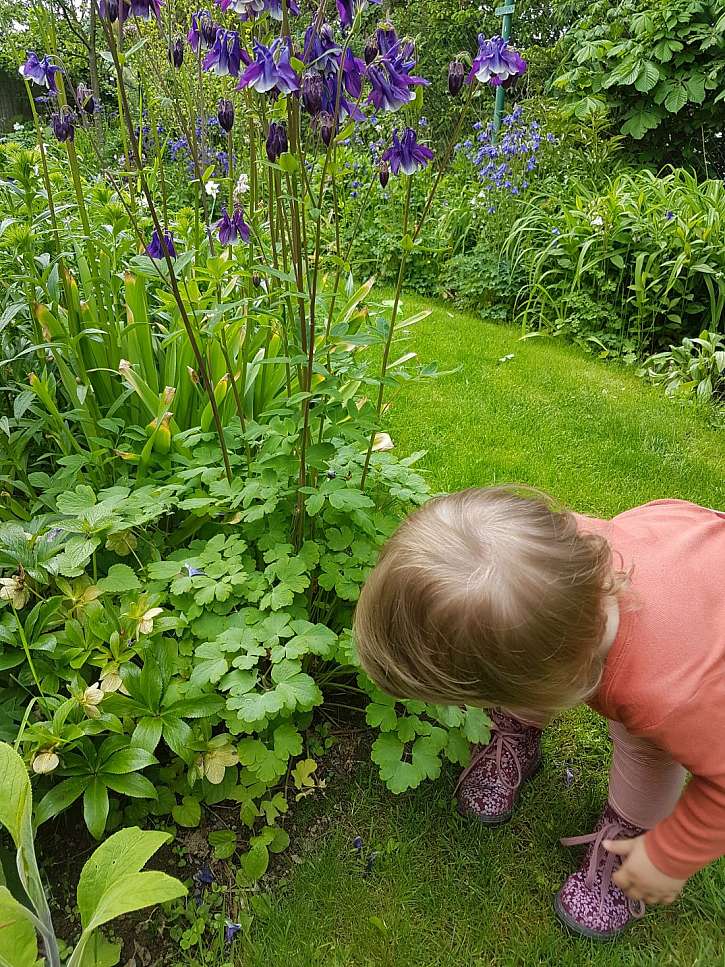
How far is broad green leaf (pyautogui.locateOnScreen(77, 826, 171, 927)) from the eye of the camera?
1038 millimetres

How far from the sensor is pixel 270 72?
112 centimetres

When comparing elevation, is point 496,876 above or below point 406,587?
below

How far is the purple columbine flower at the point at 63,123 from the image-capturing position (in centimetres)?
161

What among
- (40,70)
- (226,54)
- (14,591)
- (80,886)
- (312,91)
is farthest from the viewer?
(40,70)

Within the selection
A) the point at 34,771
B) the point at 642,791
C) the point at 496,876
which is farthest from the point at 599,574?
the point at 34,771

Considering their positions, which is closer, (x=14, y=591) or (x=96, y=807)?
(x=96, y=807)

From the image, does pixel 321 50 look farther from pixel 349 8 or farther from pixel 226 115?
pixel 226 115

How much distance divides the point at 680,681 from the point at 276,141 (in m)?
1.18

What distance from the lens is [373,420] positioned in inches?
64.0

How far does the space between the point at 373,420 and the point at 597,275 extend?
2.99 metres

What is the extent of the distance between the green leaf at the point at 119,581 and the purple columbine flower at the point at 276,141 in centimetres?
89

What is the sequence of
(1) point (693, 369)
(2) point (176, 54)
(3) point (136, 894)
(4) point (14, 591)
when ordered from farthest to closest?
1. (1) point (693, 369)
2. (2) point (176, 54)
3. (4) point (14, 591)
4. (3) point (136, 894)

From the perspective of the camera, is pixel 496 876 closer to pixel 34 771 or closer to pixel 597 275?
pixel 34 771

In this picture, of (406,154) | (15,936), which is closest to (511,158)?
(406,154)
